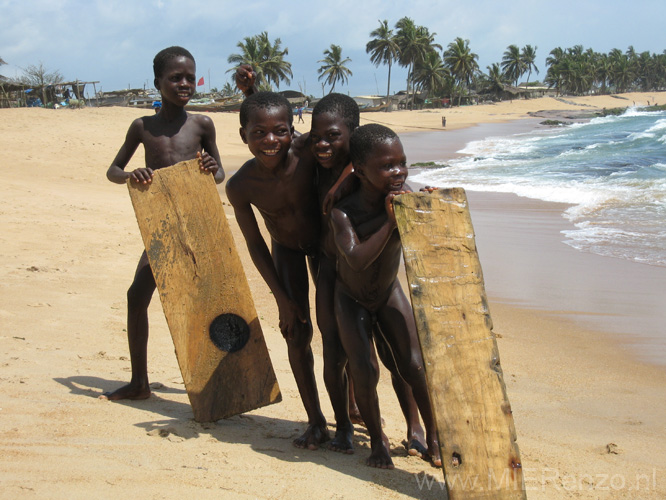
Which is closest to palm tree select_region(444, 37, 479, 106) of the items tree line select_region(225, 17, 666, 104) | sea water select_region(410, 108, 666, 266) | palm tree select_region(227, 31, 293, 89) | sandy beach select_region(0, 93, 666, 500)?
tree line select_region(225, 17, 666, 104)

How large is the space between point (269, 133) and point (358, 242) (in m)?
0.80

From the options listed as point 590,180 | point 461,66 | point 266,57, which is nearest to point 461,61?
point 461,66

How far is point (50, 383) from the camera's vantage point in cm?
379

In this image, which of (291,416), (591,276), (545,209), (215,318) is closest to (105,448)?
(215,318)

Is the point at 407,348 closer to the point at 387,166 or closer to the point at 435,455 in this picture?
the point at 435,455

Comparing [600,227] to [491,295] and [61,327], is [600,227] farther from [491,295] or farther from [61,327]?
[61,327]

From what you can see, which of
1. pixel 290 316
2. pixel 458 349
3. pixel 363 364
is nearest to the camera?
pixel 458 349

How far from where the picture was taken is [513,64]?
103 metres

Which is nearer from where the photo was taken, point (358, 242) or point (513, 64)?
point (358, 242)

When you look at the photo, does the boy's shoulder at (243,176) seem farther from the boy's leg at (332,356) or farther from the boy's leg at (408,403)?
the boy's leg at (408,403)

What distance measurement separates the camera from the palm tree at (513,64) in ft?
335

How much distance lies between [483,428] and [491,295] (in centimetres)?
459

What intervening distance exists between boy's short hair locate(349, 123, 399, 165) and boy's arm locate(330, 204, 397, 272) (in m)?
0.29

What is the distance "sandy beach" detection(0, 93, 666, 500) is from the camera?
9.30 ft
